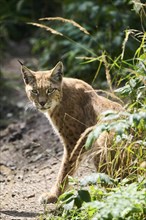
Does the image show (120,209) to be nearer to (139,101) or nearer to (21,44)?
(139,101)

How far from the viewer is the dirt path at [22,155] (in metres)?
5.71

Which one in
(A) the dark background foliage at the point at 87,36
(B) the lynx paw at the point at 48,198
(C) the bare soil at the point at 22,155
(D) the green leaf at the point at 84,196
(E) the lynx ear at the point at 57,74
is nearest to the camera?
(D) the green leaf at the point at 84,196

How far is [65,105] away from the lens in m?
5.90

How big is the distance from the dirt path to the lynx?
0.81 feet

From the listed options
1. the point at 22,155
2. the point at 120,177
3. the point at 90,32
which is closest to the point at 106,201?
the point at 120,177

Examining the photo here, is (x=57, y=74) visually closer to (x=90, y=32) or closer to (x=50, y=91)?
(x=50, y=91)

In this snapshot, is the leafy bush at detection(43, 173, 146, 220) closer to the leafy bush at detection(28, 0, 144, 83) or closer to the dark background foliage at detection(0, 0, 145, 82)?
the dark background foliage at detection(0, 0, 145, 82)

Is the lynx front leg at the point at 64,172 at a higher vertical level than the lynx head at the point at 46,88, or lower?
lower

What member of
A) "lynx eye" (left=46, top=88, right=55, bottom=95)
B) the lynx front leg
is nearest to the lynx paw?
the lynx front leg

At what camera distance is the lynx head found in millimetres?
5879

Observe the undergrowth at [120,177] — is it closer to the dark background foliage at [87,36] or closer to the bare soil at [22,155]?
the bare soil at [22,155]

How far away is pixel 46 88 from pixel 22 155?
63.1 inches

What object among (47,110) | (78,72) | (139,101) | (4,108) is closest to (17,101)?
(4,108)

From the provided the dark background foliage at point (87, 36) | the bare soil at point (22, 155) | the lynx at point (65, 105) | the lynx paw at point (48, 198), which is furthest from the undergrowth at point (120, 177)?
the dark background foliage at point (87, 36)
